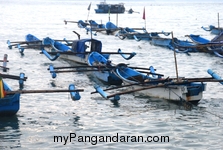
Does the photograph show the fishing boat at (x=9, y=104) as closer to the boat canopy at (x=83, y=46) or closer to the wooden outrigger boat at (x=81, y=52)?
the wooden outrigger boat at (x=81, y=52)

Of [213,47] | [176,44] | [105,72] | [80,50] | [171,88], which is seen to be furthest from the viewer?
[176,44]

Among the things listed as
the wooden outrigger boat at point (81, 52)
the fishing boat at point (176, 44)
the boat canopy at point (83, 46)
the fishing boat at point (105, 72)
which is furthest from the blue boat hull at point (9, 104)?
the fishing boat at point (176, 44)

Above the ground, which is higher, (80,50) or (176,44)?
(176,44)

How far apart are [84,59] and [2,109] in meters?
12.7

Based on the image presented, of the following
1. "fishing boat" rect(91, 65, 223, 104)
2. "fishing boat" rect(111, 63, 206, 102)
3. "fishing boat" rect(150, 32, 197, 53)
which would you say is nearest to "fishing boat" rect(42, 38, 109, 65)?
"fishing boat" rect(150, 32, 197, 53)

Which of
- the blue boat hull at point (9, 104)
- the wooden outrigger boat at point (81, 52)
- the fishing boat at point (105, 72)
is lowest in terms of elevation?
the blue boat hull at point (9, 104)

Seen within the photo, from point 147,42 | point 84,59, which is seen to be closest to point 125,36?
point 147,42

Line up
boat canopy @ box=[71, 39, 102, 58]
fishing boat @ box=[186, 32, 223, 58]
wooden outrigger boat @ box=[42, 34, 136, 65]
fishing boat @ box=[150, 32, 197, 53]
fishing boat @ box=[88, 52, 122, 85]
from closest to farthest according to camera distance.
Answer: fishing boat @ box=[88, 52, 122, 85]
wooden outrigger boat @ box=[42, 34, 136, 65]
boat canopy @ box=[71, 39, 102, 58]
fishing boat @ box=[186, 32, 223, 58]
fishing boat @ box=[150, 32, 197, 53]

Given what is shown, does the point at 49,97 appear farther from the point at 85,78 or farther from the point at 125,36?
the point at 125,36

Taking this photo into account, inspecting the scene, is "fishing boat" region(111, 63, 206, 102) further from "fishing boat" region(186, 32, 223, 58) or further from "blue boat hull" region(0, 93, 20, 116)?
"fishing boat" region(186, 32, 223, 58)

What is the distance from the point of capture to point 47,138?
16656 mm

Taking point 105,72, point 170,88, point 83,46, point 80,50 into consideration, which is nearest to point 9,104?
point 170,88

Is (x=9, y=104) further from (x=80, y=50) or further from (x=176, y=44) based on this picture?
(x=176, y=44)

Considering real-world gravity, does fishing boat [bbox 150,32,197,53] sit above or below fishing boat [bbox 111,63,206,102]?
above
